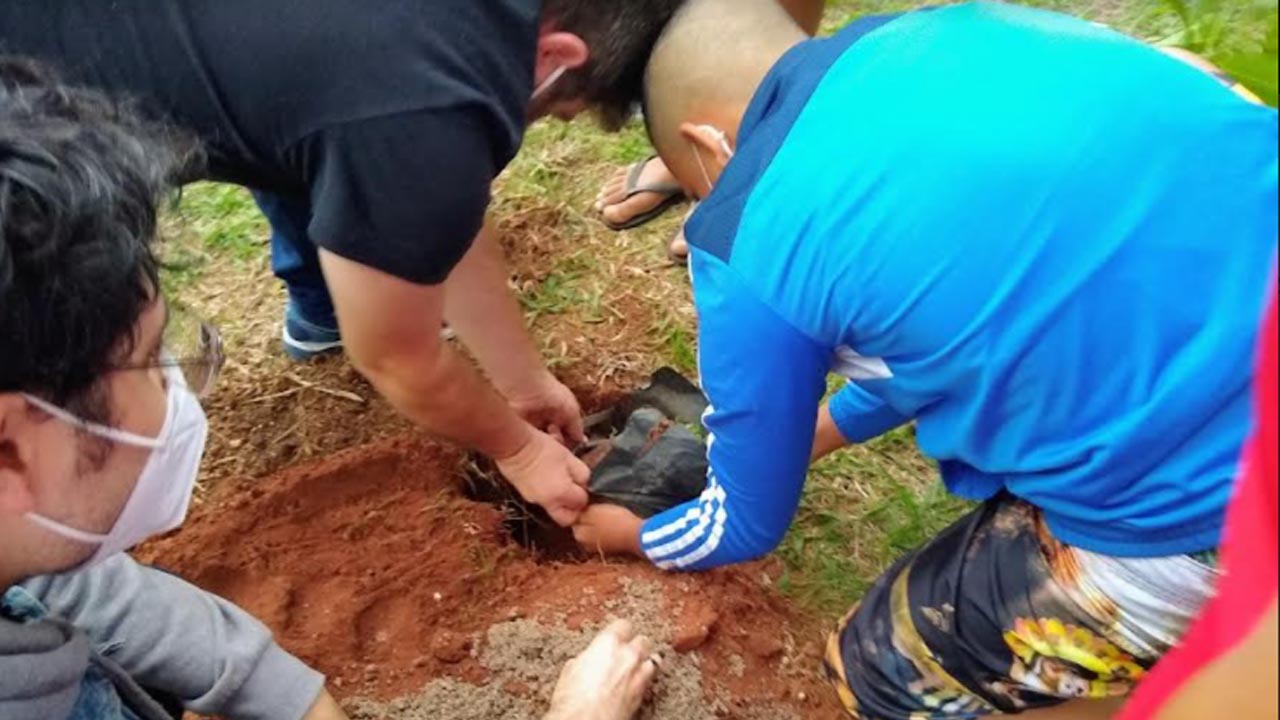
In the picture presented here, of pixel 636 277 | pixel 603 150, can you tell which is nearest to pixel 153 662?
pixel 636 277

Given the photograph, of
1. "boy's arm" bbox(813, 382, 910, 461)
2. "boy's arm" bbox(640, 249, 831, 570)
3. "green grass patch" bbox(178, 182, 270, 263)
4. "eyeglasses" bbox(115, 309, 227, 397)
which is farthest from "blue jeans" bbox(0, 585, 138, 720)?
"green grass patch" bbox(178, 182, 270, 263)

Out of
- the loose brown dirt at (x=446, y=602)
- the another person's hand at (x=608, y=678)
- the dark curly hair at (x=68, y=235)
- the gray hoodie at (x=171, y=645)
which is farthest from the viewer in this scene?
the loose brown dirt at (x=446, y=602)

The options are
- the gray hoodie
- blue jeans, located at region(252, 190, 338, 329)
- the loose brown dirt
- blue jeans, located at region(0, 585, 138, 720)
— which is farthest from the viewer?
blue jeans, located at region(252, 190, 338, 329)

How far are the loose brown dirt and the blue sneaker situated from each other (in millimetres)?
381

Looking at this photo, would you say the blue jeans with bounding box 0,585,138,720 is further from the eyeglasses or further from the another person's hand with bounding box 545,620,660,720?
the another person's hand with bounding box 545,620,660,720

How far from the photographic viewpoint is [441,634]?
2.01 metres

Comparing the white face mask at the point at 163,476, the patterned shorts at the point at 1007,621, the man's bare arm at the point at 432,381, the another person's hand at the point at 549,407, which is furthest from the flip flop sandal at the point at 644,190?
the white face mask at the point at 163,476

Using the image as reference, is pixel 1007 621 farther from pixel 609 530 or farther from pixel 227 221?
pixel 227 221

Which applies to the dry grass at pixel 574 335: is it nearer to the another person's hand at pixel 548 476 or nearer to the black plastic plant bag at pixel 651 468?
the black plastic plant bag at pixel 651 468

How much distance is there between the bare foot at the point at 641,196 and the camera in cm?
288

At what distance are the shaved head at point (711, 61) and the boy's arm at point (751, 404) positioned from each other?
0.65 feet

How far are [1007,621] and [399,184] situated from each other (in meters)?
0.91

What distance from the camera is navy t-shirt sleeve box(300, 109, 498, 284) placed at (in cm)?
142

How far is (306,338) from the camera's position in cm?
261
